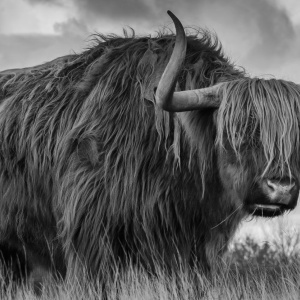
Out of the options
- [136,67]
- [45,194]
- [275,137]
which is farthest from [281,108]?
[45,194]

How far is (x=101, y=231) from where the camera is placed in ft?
18.6

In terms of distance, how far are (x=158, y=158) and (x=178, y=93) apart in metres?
0.46

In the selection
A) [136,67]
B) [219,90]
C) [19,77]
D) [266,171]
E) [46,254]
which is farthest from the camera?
[19,77]

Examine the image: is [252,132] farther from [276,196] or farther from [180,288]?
[180,288]

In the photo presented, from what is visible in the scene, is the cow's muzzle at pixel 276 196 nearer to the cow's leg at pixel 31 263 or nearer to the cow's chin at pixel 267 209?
the cow's chin at pixel 267 209

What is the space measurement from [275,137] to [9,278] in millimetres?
2309

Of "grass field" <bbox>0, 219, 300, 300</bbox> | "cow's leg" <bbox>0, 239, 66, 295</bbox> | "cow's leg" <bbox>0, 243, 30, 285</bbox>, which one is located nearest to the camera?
"grass field" <bbox>0, 219, 300, 300</bbox>

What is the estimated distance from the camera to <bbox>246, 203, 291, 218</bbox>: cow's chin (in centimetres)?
518

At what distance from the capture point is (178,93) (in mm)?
5406

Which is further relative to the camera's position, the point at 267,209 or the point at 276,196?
the point at 267,209

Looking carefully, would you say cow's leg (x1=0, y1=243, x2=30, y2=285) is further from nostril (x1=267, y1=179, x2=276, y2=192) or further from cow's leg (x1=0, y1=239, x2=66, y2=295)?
nostril (x1=267, y1=179, x2=276, y2=192)

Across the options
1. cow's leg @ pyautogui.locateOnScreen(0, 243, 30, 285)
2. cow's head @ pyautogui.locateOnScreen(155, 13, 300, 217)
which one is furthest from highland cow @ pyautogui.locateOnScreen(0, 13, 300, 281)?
cow's leg @ pyautogui.locateOnScreen(0, 243, 30, 285)

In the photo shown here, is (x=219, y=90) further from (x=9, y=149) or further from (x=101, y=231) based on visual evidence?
(x=9, y=149)

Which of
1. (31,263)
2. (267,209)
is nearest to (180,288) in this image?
(267,209)
